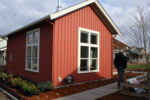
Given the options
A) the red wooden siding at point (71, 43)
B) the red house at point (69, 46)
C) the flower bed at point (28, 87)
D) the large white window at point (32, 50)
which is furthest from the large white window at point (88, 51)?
the large white window at point (32, 50)

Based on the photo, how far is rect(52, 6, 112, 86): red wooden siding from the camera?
23.1ft

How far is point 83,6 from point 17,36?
5889 mm

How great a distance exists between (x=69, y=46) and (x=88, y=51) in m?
1.37

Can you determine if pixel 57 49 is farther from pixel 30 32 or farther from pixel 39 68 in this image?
pixel 30 32

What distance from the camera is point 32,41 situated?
350 inches

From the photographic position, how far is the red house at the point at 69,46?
7082mm

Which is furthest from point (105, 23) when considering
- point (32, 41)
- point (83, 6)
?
point (32, 41)

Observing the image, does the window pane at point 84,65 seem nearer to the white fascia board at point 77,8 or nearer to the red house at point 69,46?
the red house at point 69,46

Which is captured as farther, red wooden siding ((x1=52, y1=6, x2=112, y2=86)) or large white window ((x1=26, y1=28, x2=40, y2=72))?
large white window ((x1=26, y1=28, x2=40, y2=72))

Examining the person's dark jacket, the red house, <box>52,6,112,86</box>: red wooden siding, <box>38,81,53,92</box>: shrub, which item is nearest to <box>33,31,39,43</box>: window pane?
the red house

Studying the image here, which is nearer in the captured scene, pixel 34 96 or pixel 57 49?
pixel 34 96

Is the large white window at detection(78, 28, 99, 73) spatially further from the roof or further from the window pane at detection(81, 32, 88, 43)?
the roof

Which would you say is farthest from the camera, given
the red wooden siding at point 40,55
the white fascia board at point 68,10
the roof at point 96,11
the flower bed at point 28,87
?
the red wooden siding at point 40,55

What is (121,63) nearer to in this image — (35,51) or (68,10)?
(68,10)
